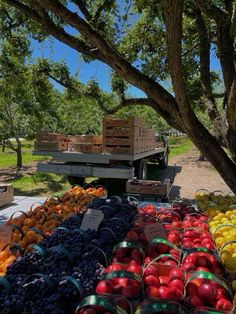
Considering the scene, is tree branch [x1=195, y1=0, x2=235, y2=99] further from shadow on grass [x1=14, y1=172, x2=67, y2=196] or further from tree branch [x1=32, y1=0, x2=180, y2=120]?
shadow on grass [x1=14, y1=172, x2=67, y2=196]

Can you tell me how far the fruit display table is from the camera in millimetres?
1938

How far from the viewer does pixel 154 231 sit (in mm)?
2873

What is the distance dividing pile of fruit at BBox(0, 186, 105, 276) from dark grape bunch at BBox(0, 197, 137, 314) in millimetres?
270

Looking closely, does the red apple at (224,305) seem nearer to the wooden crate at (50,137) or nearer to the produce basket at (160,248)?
the produce basket at (160,248)

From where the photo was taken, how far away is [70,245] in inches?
101

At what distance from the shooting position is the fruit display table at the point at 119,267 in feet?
6.36

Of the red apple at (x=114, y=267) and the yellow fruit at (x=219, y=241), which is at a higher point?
the yellow fruit at (x=219, y=241)

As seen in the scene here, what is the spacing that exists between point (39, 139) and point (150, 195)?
349cm

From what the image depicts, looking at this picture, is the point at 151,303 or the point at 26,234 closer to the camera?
the point at 151,303

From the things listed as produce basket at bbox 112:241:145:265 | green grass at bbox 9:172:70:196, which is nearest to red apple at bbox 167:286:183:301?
produce basket at bbox 112:241:145:265

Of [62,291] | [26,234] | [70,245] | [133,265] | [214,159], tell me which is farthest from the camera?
[214,159]

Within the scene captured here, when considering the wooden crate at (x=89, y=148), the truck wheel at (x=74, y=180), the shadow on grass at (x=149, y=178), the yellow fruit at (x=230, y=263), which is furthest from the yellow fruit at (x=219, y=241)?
the truck wheel at (x=74, y=180)

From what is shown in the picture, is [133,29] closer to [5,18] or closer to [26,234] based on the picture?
[5,18]

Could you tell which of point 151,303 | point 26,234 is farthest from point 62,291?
point 26,234
